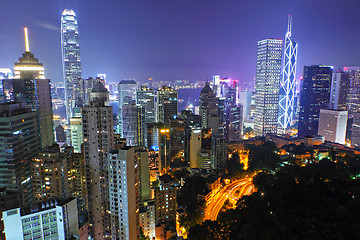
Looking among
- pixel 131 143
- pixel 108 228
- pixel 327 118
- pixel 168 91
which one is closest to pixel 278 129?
pixel 327 118

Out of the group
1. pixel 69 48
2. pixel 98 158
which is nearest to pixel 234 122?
pixel 98 158

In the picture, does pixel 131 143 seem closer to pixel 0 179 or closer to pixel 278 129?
pixel 0 179

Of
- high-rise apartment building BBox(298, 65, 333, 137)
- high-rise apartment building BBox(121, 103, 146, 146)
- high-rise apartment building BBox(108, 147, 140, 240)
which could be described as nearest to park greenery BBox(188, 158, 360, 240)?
high-rise apartment building BBox(108, 147, 140, 240)

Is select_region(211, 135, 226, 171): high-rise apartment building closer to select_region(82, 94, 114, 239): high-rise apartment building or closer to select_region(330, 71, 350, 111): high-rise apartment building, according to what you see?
select_region(82, 94, 114, 239): high-rise apartment building

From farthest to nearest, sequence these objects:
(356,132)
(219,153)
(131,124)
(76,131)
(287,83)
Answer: (287,83) < (356,132) < (131,124) < (76,131) < (219,153)

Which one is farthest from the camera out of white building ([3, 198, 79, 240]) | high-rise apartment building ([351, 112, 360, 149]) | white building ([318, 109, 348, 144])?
white building ([318, 109, 348, 144])

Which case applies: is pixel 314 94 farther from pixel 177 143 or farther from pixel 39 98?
pixel 39 98

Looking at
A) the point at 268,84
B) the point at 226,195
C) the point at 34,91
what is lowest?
the point at 226,195
